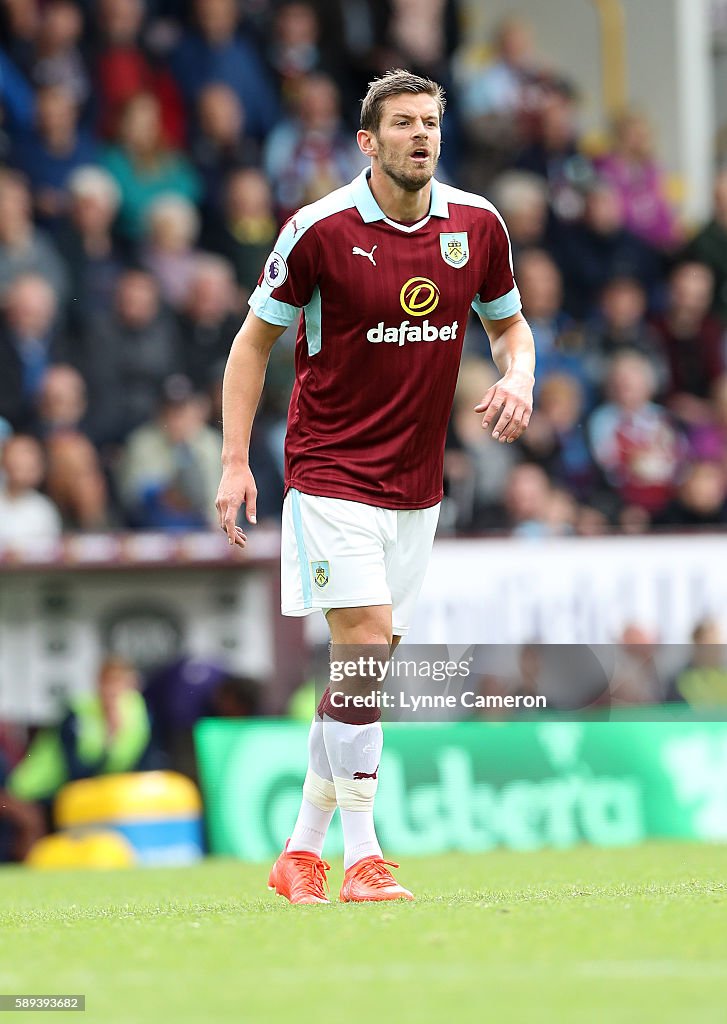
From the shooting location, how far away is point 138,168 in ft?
44.2

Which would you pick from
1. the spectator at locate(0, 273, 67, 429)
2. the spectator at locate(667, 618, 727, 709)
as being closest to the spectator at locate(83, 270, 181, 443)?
the spectator at locate(0, 273, 67, 429)

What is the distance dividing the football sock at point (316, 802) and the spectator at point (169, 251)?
23.6 feet

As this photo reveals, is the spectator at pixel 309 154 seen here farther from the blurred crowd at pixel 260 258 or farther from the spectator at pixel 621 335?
the spectator at pixel 621 335

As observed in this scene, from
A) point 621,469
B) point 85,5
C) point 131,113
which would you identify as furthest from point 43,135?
point 621,469

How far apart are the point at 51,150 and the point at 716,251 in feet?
18.6

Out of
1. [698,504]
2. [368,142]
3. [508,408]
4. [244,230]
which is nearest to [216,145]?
[244,230]

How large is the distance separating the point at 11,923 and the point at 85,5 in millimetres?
9989

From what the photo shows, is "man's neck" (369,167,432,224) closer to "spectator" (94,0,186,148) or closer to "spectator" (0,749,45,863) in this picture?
"spectator" (0,749,45,863)

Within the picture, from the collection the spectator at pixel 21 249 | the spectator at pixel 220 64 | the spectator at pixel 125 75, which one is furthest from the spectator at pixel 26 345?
the spectator at pixel 220 64

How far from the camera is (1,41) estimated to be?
14031mm

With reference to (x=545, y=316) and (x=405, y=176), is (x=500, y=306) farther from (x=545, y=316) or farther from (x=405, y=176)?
(x=545, y=316)

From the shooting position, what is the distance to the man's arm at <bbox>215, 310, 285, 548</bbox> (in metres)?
6.00

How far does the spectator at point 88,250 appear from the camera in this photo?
12.3 meters

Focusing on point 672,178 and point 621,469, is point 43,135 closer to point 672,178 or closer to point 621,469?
point 621,469
